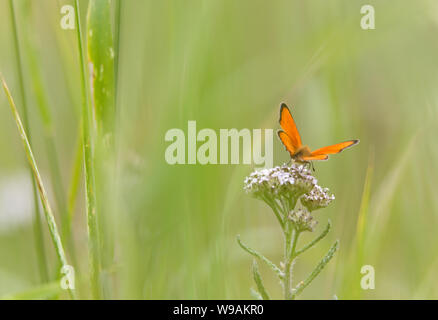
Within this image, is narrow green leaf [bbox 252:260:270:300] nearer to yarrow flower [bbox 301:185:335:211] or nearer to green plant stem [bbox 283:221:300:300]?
green plant stem [bbox 283:221:300:300]

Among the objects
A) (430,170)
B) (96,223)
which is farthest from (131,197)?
(430,170)

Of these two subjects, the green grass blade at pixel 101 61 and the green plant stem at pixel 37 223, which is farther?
the green plant stem at pixel 37 223

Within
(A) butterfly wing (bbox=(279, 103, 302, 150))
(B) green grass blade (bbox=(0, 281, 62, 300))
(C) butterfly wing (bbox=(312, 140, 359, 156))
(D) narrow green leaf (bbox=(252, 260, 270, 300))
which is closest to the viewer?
(B) green grass blade (bbox=(0, 281, 62, 300))

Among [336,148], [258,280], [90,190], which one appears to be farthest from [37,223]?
[336,148]

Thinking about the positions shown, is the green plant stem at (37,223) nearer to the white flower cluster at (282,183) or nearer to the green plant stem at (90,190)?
the green plant stem at (90,190)

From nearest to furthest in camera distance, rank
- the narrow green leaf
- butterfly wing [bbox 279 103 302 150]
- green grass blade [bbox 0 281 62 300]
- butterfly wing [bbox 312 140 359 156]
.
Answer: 1. green grass blade [bbox 0 281 62 300]
2. the narrow green leaf
3. butterfly wing [bbox 312 140 359 156]
4. butterfly wing [bbox 279 103 302 150]

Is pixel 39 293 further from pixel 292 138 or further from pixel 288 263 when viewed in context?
pixel 292 138

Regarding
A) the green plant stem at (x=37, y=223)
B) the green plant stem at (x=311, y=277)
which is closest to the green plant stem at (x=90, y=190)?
the green plant stem at (x=37, y=223)

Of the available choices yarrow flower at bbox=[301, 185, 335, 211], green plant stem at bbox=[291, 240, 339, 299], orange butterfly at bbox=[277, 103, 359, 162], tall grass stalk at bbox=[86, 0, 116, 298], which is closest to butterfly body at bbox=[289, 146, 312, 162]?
orange butterfly at bbox=[277, 103, 359, 162]
